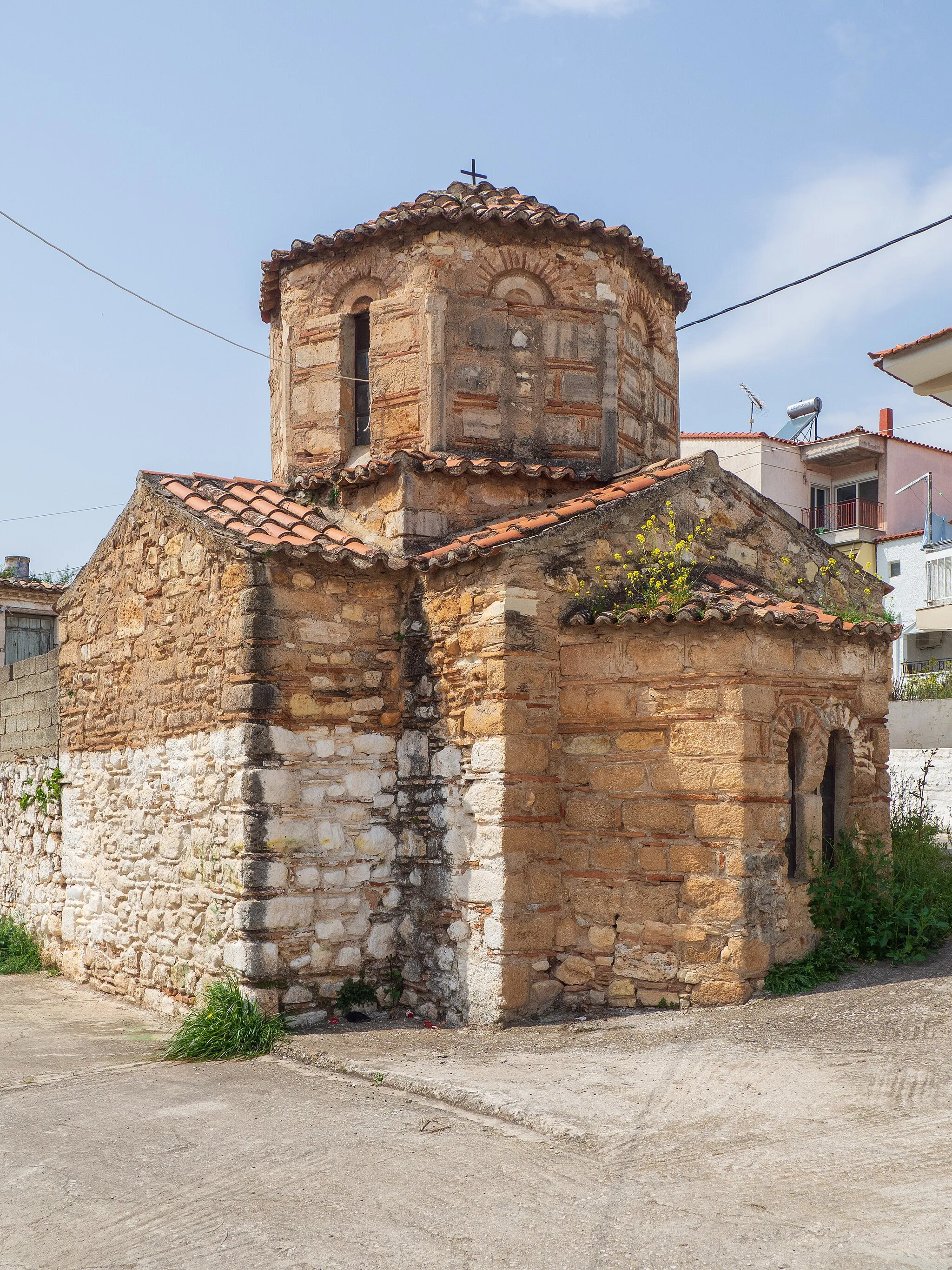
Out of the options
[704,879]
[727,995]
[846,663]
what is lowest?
[727,995]

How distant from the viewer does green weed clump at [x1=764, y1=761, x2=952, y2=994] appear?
708cm

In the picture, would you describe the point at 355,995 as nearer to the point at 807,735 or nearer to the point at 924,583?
the point at 807,735

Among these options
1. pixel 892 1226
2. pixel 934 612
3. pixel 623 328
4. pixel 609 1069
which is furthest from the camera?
pixel 934 612

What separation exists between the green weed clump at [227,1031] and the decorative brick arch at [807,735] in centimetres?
361

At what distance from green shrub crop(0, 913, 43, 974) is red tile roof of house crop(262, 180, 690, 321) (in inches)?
264

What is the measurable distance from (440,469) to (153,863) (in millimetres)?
3700

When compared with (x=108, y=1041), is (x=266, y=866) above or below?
above

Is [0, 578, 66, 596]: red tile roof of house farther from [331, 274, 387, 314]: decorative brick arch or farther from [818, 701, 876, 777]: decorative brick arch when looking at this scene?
[818, 701, 876, 777]: decorative brick arch

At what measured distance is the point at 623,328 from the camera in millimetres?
9547

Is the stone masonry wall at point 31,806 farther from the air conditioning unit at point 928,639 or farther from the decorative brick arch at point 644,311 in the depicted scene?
the air conditioning unit at point 928,639

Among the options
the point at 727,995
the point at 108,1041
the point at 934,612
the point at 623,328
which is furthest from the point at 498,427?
the point at 934,612

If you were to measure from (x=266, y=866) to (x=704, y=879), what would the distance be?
276 centimetres

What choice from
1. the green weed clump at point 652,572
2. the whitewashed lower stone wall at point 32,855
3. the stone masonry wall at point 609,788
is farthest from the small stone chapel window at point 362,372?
the whitewashed lower stone wall at point 32,855

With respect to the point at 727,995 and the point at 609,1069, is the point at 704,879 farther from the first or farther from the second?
the point at 609,1069
